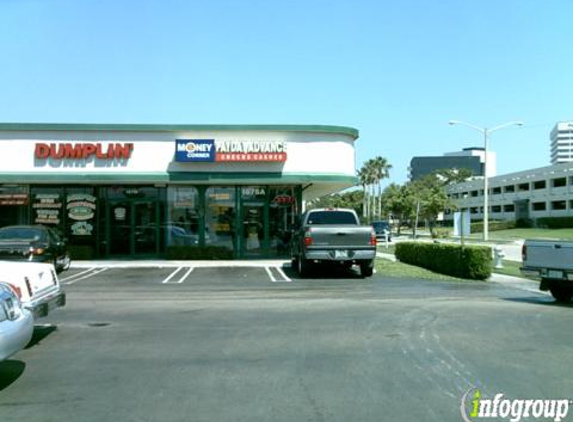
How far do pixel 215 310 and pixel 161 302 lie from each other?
194 centimetres

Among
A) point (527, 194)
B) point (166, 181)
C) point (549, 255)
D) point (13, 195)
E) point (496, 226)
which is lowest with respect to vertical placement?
point (549, 255)

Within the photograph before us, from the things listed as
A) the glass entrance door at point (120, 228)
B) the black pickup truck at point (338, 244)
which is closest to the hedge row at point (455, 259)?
the black pickup truck at point (338, 244)

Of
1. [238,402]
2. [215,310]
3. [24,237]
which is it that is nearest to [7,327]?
[238,402]

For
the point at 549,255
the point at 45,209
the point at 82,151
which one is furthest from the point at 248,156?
the point at 549,255

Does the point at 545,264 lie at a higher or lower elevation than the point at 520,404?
higher

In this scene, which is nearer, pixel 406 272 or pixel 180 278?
pixel 180 278

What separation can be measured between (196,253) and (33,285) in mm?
17259

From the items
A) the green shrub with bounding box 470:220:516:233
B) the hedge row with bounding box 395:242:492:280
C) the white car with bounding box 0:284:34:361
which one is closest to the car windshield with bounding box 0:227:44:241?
the white car with bounding box 0:284:34:361

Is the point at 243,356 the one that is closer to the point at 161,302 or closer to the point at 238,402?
the point at 238,402

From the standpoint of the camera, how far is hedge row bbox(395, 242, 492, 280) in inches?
771

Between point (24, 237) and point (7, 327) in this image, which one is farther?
point (24, 237)

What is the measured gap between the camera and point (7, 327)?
21.3 feet

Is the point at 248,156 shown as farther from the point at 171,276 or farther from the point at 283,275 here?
the point at 171,276

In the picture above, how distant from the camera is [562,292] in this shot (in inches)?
565
